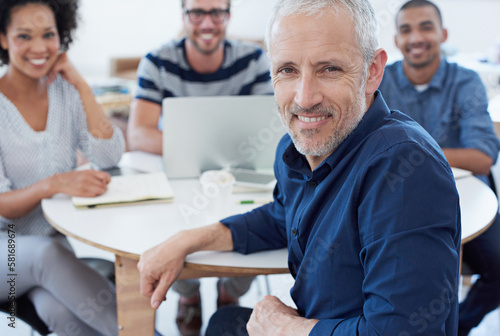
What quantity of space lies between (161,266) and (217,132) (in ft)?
1.89

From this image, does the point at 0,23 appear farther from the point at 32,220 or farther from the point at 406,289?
the point at 406,289

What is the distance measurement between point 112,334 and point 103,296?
11 centimetres

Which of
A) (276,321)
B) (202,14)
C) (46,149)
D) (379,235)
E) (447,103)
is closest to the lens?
(379,235)

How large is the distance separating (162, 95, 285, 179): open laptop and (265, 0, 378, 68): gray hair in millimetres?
652

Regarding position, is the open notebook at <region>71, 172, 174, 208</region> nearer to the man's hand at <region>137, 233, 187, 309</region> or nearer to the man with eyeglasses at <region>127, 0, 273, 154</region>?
the man's hand at <region>137, 233, 187, 309</region>

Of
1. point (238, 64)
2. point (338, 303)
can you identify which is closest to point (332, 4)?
point (338, 303)

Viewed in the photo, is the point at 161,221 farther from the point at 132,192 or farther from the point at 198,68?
the point at 198,68

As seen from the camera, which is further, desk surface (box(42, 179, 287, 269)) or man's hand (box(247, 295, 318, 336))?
desk surface (box(42, 179, 287, 269))

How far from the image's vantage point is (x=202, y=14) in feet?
7.60

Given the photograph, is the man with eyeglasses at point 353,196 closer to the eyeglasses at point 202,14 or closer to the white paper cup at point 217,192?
the white paper cup at point 217,192

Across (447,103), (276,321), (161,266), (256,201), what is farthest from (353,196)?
(447,103)

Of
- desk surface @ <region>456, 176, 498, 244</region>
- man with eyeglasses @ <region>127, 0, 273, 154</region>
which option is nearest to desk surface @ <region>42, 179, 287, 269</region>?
desk surface @ <region>456, 176, 498, 244</region>

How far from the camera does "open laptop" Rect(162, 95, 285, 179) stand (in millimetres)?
1604

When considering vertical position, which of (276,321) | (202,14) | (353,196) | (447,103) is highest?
(202,14)
